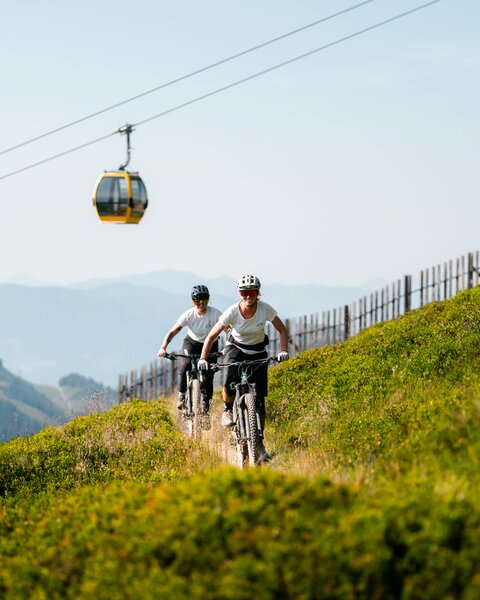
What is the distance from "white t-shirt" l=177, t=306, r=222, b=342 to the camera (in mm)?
14875

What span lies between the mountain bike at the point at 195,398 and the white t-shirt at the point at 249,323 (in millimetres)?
3421

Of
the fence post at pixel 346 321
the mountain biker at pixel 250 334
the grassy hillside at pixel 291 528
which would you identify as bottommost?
the grassy hillside at pixel 291 528

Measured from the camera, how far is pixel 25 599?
6199mm

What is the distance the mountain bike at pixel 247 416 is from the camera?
446 inches

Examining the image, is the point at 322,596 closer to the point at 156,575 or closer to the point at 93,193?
the point at 156,575

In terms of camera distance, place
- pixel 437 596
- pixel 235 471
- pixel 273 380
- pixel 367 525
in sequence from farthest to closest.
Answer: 1. pixel 273 380
2. pixel 235 471
3. pixel 367 525
4. pixel 437 596

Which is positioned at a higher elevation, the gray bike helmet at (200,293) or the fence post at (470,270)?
the fence post at (470,270)

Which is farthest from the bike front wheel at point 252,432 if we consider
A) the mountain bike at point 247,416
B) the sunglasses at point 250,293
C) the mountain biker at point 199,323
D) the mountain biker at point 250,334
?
the mountain biker at point 199,323

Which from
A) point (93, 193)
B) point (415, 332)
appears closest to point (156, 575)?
point (415, 332)

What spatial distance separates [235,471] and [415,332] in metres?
10.7

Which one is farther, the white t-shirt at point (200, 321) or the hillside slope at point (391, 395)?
the white t-shirt at point (200, 321)

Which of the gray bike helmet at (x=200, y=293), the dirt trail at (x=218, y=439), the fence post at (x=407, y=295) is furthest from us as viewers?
the fence post at (x=407, y=295)

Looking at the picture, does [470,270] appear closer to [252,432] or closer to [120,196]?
[120,196]

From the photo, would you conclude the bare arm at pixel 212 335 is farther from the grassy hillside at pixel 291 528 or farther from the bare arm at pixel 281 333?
the grassy hillside at pixel 291 528
